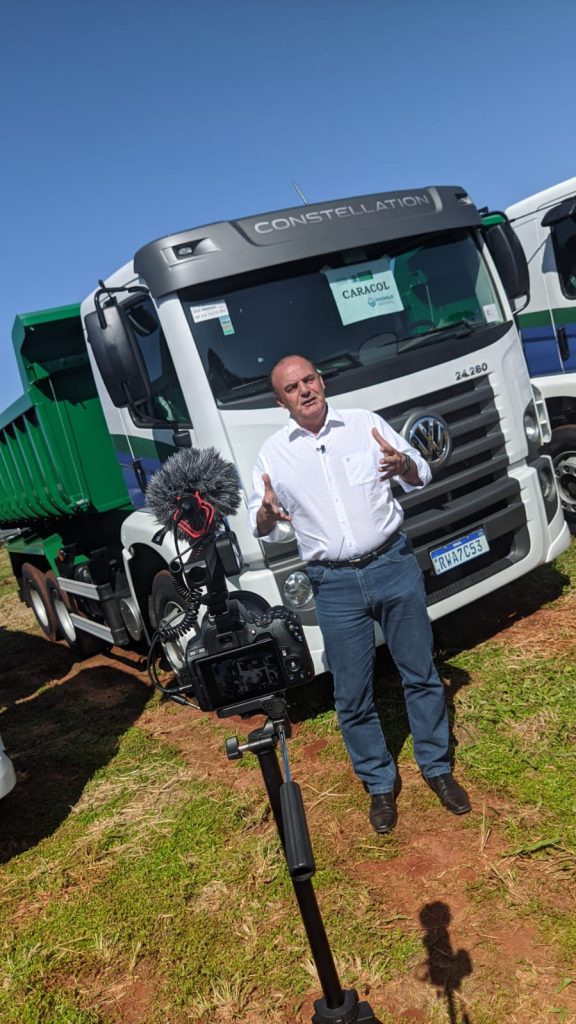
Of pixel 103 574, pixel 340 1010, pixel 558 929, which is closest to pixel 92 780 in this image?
pixel 103 574

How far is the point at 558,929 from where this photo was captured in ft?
8.84

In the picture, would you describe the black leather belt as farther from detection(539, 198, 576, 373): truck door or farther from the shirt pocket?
detection(539, 198, 576, 373): truck door

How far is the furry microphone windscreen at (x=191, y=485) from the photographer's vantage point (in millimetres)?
2418

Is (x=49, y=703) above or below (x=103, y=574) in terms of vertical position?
below

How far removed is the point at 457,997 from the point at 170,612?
313 cm

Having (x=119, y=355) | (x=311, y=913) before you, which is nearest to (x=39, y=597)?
(x=119, y=355)

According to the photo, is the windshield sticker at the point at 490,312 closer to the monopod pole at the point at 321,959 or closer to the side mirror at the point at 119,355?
the side mirror at the point at 119,355

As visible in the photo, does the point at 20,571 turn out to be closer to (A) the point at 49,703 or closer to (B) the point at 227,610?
(A) the point at 49,703

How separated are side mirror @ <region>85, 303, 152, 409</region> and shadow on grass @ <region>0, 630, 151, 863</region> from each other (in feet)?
7.86

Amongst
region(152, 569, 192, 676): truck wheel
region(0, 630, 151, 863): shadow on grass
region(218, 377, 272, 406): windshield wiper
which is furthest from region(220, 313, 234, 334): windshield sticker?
region(0, 630, 151, 863): shadow on grass

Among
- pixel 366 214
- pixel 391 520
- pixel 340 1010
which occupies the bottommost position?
pixel 340 1010

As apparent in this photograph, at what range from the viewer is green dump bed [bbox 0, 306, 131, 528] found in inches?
240

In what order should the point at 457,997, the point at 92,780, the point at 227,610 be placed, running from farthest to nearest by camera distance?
the point at 92,780 → the point at 457,997 → the point at 227,610

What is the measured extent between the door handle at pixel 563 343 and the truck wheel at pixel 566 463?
0.59m
